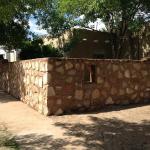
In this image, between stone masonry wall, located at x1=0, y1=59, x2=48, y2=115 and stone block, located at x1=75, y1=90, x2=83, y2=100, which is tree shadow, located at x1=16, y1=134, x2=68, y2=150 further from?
stone block, located at x1=75, y1=90, x2=83, y2=100

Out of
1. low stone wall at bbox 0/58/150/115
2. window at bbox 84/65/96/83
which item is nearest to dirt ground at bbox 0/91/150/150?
low stone wall at bbox 0/58/150/115

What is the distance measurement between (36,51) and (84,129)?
1593 centimetres

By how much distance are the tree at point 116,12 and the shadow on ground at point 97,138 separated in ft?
31.3

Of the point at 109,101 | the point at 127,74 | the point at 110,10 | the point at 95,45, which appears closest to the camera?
the point at 109,101

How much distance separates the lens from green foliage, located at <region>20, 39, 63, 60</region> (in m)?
23.6

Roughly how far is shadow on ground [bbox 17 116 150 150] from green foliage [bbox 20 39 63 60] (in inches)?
583

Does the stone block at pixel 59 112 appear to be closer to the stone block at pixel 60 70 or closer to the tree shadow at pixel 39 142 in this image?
the stone block at pixel 60 70

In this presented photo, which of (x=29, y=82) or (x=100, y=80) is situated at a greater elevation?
(x=100, y=80)

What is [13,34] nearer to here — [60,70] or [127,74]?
[127,74]

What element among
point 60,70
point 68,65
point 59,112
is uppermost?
point 68,65

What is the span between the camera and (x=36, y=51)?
78.5ft

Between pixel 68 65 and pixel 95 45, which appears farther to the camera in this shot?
pixel 95 45

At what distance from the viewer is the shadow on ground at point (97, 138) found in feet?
23.8

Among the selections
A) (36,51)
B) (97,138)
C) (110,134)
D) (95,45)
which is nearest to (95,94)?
(110,134)
